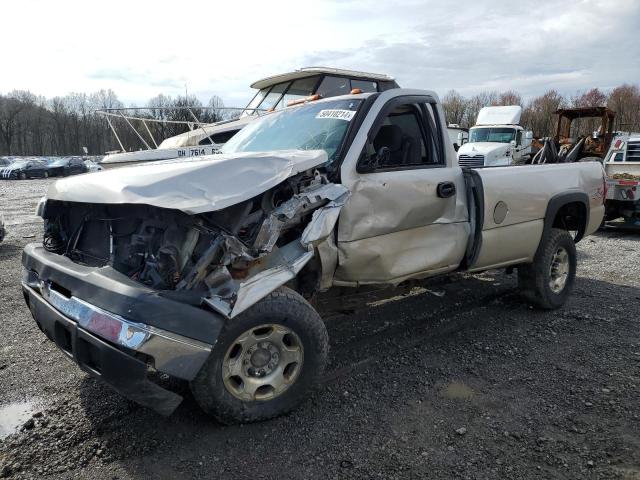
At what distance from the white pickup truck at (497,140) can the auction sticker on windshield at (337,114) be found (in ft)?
47.3

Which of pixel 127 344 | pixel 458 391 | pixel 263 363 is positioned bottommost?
pixel 458 391

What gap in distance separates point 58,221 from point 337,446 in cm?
266

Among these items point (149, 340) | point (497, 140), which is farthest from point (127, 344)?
point (497, 140)

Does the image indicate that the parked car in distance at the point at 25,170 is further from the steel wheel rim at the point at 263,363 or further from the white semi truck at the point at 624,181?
the steel wheel rim at the point at 263,363

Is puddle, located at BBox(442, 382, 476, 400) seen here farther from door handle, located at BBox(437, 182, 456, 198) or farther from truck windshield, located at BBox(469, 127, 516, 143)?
truck windshield, located at BBox(469, 127, 516, 143)

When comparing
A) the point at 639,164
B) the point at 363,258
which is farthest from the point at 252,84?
the point at 363,258

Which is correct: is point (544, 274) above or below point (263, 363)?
below

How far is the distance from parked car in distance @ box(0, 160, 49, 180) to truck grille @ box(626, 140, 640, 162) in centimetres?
3763

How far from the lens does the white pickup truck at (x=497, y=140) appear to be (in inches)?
699

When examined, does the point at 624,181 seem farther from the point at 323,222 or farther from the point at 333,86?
the point at 323,222

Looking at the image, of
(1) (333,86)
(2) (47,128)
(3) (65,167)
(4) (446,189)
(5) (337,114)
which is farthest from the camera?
(2) (47,128)

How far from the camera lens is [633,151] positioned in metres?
10.6

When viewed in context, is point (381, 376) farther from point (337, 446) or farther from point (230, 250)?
point (230, 250)

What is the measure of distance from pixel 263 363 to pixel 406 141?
7.39 ft
